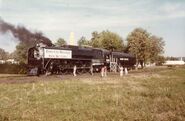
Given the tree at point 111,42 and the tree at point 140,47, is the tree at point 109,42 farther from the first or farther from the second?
the tree at point 140,47

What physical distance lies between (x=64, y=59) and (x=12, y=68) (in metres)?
20.1

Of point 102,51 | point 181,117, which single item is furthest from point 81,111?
point 102,51

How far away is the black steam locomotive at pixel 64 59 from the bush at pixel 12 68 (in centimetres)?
1338

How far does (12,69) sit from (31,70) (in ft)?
65.8

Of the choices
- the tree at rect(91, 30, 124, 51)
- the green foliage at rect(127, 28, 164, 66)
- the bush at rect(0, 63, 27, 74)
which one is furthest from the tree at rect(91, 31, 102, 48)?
the bush at rect(0, 63, 27, 74)

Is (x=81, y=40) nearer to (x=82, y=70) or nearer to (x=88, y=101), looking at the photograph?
(x=82, y=70)

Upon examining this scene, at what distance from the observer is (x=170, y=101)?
1600 cm

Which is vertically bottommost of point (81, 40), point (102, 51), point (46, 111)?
point (46, 111)

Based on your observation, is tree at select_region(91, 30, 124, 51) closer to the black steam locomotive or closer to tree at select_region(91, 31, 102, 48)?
tree at select_region(91, 31, 102, 48)

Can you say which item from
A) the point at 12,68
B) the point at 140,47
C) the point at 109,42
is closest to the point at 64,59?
the point at 12,68

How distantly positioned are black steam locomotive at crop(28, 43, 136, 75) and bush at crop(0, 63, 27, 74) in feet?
43.9

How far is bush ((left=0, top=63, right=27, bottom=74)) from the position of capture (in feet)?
182

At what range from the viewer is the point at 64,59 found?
138 ft

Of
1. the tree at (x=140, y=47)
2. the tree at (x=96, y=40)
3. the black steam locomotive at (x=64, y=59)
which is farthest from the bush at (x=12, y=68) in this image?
the tree at (x=96, y=40)
